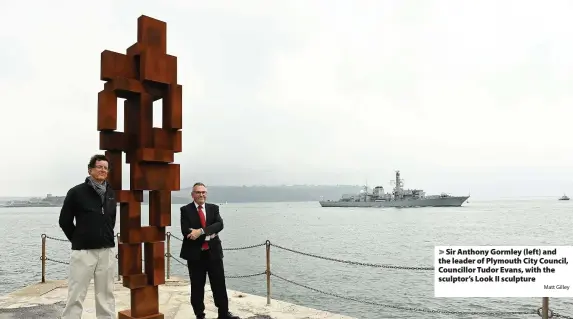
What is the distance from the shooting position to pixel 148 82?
17.6 ft

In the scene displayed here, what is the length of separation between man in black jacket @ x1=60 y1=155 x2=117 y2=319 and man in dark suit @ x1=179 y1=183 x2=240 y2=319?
1.00 meters

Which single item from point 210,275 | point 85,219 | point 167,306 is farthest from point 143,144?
point 167,306

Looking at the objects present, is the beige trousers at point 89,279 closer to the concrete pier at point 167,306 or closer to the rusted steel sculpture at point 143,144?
the rusted steel sculpture at point 143,144

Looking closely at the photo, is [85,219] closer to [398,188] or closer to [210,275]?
[210,275]

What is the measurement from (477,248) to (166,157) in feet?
13.4

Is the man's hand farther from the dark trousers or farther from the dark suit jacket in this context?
the dark trousers

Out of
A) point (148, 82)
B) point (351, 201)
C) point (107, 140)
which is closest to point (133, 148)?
point (107, 140)

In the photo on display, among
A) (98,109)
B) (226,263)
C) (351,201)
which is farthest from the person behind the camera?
(351,201)

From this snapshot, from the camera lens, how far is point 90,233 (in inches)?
177

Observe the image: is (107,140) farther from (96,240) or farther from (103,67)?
(96,240)

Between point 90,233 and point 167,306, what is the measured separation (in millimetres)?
2758

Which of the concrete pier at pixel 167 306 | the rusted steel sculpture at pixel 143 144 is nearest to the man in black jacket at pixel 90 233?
the rusted steel sculpture at pixel 143 144

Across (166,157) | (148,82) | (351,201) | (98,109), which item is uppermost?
(148,82)

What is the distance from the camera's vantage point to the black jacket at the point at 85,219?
448 centimetres
